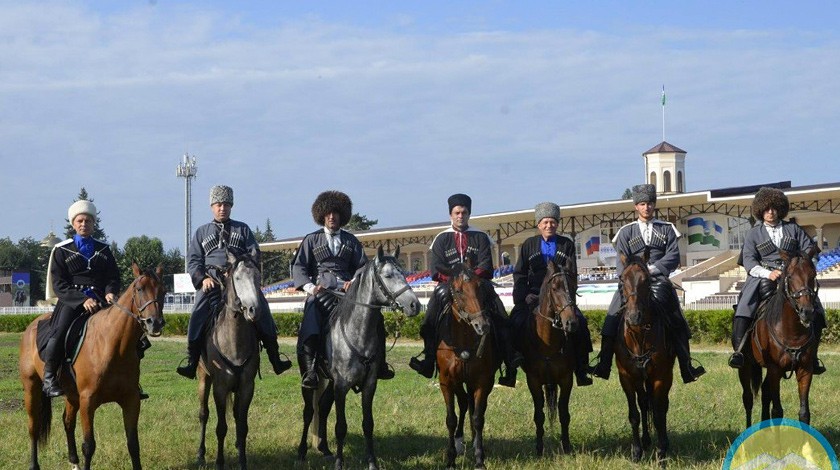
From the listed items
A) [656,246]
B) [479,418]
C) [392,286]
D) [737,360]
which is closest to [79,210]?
[392,286]

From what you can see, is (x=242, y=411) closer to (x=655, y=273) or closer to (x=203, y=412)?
(x=203, y=412)

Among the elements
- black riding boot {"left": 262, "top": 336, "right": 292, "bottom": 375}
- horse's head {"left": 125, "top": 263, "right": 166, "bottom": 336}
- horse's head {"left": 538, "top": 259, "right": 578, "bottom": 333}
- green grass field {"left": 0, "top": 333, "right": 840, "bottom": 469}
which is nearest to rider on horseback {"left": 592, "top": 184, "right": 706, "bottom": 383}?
horse's head {"left": 538, "top": 259, "right": 578, "bottom": 333}

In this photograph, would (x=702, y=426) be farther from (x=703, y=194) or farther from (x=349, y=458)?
(x=703, y=194)

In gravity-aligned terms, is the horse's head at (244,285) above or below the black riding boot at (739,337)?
above

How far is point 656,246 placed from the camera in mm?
11125

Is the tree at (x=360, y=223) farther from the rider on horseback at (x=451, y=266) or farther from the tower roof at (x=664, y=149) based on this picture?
the rider on horseback at (x=451, y=266)

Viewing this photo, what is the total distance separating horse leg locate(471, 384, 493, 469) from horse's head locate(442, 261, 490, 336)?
2.71 feet

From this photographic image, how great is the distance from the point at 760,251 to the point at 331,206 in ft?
16.3

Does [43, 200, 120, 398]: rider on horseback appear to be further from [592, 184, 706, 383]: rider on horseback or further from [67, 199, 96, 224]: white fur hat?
[592, 184, 706, 383]: rider on horseback

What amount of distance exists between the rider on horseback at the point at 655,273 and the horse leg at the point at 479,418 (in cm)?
150

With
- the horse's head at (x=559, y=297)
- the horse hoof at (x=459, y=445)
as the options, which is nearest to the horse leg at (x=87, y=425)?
the horse hoof at (x=459, y=445)

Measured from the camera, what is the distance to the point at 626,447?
1109 centimetres

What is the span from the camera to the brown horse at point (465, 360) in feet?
32.3

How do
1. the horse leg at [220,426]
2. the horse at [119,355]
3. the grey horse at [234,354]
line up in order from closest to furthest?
the horse at [119,355], the grey horse at [234,354], the horse leg at [220,426]
